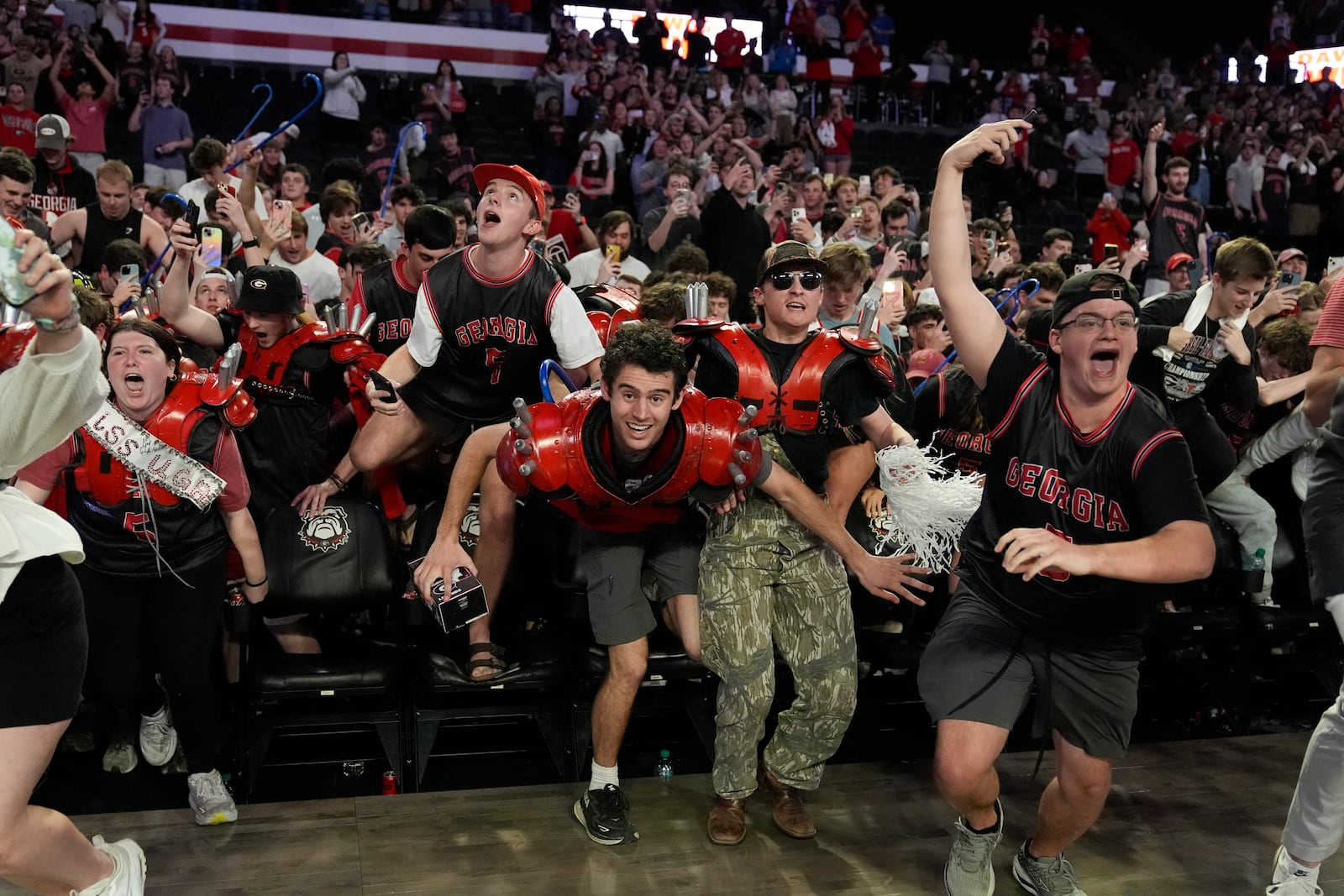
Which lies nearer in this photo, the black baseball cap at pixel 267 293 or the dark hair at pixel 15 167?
the black baseball cap at pixel 267 293

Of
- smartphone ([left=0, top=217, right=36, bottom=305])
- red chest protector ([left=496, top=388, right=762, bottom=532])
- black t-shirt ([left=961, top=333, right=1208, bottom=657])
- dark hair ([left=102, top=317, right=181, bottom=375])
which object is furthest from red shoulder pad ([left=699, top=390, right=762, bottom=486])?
smartphone ([left=0, top=217, right=36, bottom=305])

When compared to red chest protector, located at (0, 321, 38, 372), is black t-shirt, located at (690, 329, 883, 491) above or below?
below

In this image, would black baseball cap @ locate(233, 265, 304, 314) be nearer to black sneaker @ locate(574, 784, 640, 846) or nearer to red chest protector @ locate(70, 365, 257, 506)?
red chest protector @ locate(70, 365, 257, 506)

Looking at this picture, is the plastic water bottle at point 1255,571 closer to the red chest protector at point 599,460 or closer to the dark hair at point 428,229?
the red chest protector at point 599,460

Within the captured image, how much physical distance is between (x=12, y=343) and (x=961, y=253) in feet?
8.27

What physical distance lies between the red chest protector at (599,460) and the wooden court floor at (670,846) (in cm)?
115

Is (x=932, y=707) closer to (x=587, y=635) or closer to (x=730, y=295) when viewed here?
(x=587, y=635)

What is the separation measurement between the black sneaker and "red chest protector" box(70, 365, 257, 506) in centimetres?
170

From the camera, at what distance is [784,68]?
51.6ft

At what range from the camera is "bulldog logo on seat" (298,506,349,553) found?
4566mm

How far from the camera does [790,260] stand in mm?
4230

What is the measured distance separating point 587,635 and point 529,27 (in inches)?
455

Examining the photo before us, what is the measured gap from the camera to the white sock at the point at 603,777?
13.8 ft

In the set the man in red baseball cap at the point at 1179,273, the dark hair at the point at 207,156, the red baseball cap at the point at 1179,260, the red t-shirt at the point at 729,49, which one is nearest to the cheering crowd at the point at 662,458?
the dark hair at the point at 207,156
